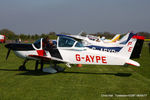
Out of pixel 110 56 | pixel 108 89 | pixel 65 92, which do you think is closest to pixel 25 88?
pixel 65 92

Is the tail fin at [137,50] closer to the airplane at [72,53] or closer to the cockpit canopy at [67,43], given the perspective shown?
the airplane at [72,53]

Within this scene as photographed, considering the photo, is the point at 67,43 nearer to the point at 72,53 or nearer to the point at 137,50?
the point at 72,53

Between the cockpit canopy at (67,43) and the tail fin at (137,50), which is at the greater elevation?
the cockpit canopy at (67,43)

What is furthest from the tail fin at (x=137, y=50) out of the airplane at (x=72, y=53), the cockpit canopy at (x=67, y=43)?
the cockpit canopy at (x=67, y=43)

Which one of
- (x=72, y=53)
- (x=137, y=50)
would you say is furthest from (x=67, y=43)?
(x=137, y=50)

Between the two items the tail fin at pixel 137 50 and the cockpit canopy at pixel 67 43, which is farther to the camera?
the tail fin at pixel 137 50

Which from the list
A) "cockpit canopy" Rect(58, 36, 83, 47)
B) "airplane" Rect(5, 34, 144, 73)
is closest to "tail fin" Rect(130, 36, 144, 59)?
"airplane" Rect(5, 34, 144, 73)

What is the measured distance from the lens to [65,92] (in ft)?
20.0

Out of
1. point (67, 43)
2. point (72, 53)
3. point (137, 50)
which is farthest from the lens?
point (137, 50)

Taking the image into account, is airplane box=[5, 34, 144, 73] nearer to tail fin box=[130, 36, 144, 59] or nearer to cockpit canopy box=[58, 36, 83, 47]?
cockpit canopy box=[58, 36, 83, 47]

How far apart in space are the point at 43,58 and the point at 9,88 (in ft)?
8.66

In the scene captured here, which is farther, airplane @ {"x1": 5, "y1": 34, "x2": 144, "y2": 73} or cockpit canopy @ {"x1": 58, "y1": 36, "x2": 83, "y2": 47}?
cockpit canopy @ {"x1": 58, "y1": 36, "x2": 83, "y2": 47}

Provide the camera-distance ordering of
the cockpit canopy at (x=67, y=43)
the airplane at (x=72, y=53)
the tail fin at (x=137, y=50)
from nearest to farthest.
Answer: the airplane at (x=72, y=53), the cockpit canopy at (x=67, y=43), the tail fin at (x=137, y=50)

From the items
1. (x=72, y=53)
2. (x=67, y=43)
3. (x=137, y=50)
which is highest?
(x=67, y=43)
